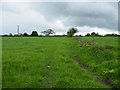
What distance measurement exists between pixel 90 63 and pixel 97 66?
180 centimetres

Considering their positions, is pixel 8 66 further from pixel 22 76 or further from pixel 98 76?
pixel 98 76

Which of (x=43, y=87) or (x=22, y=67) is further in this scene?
(x=22, y=67)

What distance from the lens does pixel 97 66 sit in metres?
21.7

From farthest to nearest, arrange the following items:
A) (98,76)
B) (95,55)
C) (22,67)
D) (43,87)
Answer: (95,55) < (22,67) < (98,76) < (43,87)

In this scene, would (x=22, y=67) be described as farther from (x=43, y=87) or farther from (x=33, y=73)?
(x=43, y=87)

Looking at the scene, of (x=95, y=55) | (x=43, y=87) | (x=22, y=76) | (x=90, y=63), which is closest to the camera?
(x=43, y=87)

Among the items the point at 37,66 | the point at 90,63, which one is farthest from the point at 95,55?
the point at 37,66

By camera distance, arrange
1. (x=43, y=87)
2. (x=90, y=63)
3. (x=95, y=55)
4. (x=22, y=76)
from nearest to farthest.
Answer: (x=43, y=87)
(x=22, y=76)
(x=90, y=63)
(x=95, y=55)

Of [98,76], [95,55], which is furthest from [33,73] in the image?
[95,55]

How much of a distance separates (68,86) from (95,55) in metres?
11.6

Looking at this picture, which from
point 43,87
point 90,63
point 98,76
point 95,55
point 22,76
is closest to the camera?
point 43,87

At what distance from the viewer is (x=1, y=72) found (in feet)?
61.6

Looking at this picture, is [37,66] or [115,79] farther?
[37,66]

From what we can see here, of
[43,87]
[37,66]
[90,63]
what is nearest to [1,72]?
[37,66]
